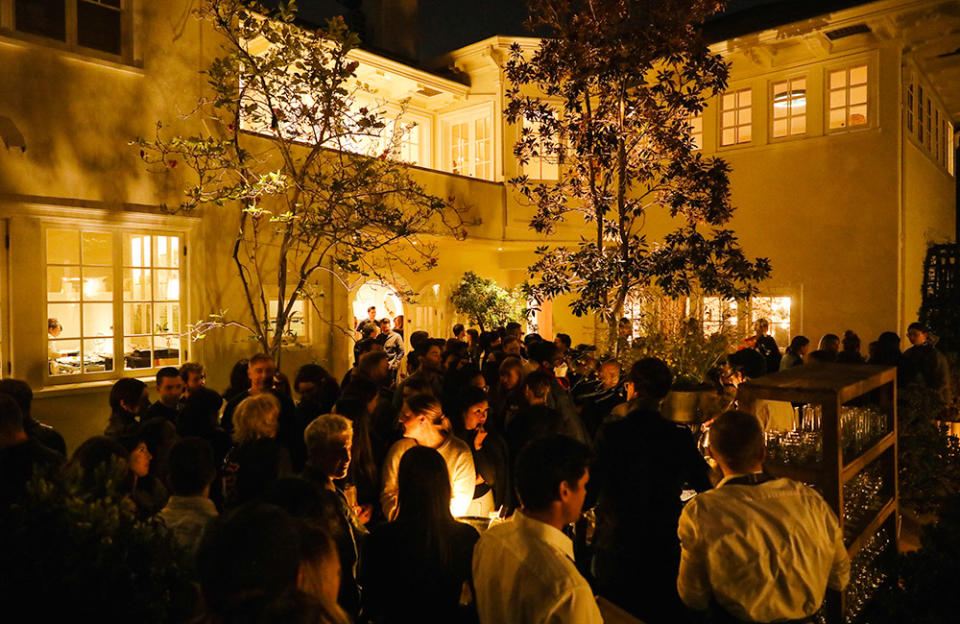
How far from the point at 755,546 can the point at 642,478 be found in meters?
1.08

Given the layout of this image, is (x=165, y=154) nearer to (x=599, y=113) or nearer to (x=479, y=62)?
(x=599, y=113)

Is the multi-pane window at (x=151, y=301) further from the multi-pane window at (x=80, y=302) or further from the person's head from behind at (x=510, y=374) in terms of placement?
the person's head from behind at (x=510, y=374)

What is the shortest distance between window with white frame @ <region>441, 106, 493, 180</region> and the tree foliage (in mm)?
2631

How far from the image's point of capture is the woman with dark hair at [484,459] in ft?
14.9

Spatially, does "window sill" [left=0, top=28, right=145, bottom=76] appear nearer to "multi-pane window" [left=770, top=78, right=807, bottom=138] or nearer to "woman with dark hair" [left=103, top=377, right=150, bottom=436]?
"woman with dark hair" [left=103, top=377, right=150, bottom=436]

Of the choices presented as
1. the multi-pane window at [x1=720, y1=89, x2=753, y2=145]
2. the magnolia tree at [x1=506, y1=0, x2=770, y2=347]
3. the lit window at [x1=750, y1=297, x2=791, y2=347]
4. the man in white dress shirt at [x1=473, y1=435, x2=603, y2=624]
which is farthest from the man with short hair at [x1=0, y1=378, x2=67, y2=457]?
the multi-pane window at [x1=720, y1=89, x2=753, y2=145]

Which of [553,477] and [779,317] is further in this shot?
[779,317]

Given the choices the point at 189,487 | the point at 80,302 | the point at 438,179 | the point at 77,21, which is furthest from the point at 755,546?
the point at 438,179

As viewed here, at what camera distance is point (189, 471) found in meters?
3.11

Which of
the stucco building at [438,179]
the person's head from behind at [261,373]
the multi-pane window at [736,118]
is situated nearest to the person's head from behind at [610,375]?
the stucco building at [438,179]

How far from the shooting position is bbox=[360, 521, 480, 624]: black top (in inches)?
115

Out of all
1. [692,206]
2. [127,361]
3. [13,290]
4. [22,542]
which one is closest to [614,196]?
[692,206]

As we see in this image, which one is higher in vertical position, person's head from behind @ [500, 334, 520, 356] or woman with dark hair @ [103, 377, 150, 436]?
person's head from behind @ [500, 334, 520, 356]

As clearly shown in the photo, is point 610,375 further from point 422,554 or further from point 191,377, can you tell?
point 422,554
